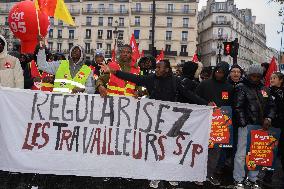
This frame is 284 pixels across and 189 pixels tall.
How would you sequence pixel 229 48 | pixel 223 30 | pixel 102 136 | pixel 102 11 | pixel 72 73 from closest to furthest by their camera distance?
pixel 102 136 < pixel 72 73 < pixel 229 48 < pixel 102 11 < pixel 223 30

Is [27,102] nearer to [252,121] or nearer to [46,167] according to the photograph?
[46,167]

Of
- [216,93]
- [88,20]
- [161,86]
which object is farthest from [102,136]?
[88,20]

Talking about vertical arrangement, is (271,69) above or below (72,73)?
above

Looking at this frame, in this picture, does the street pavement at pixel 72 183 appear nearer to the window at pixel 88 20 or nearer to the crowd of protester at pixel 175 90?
the crowd of protester at pixel 175 90

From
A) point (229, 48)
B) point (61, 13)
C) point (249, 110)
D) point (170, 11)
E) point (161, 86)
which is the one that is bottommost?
point (249, 110)

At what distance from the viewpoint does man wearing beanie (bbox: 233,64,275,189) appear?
6.04 m

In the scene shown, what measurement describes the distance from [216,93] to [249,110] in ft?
1.80

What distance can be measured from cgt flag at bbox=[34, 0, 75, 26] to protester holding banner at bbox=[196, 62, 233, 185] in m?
2.43

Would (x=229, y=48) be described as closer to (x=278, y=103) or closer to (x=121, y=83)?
(x=278, y=103)

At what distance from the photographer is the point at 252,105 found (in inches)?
238

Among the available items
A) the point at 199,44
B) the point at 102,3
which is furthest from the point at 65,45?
the point at 199,44

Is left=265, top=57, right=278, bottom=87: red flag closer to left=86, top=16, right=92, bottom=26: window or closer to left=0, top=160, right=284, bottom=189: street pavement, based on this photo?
left=0, top=160, right=284, bottom=189: street pavement

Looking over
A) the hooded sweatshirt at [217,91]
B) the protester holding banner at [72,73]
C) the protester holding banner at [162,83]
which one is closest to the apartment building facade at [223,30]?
the hooded sweatshirt at [217,91]

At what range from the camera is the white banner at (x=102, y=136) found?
5.38 metres
